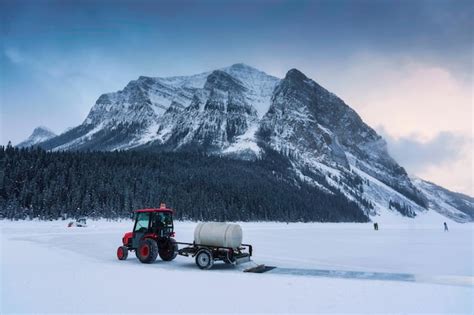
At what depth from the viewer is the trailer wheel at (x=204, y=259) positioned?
21.5 meters

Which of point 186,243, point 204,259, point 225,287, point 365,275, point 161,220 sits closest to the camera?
point 225,287

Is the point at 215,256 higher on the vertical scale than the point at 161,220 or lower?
lower

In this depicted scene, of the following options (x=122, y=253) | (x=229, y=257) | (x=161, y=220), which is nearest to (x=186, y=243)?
(x=161, y=220)

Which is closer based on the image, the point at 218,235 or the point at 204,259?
the point at 204,259

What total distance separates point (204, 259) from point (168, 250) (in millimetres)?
3887

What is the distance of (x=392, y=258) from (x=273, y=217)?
108m

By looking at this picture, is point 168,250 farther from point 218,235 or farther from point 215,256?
point 218,235

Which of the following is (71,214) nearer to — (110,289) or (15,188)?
(15,188)

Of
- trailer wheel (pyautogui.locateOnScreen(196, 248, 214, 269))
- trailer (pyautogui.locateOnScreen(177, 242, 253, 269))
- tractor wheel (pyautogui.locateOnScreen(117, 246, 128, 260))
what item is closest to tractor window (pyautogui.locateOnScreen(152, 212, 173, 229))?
tractor wheel (pyautogui.locateOnScreen(117, 246, 128, 260))

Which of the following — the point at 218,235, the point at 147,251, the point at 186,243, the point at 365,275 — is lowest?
the point at 365,275

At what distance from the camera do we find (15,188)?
87062mm

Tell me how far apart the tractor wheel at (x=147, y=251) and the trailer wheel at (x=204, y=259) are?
9.54 ft

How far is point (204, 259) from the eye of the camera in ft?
71.6

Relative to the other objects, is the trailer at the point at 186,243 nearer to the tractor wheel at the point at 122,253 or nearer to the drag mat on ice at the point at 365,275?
the tractor wheel at the point at 122,253
